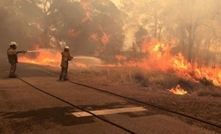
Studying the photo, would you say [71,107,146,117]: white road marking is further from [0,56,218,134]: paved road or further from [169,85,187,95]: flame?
[169,85,187,95]: flame

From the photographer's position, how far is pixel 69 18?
40.2 meters

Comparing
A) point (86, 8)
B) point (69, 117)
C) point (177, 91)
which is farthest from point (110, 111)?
point (86, 8)

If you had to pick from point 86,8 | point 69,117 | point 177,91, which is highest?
point 86,8

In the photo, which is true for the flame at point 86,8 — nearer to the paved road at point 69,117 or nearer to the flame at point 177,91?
the flame at point 177,91

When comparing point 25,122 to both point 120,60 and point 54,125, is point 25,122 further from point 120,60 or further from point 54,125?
point 120,60

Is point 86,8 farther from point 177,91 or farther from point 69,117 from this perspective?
point 69,117

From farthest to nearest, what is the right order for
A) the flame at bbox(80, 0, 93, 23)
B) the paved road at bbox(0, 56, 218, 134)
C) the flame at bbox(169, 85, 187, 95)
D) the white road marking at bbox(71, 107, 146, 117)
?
1. the flame at bbox(80, 0, 93, 23)
2. the flame at bbox(169, 85, 187, 95)
3. the white road marking at bbox(71, 107, 146, 117)
4. the paved road at bbox(0, 56, 218, 134)

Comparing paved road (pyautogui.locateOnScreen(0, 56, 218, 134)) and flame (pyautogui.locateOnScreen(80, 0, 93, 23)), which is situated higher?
flame (pyautogui.locateOnScreen(80, 0, 93, 23))

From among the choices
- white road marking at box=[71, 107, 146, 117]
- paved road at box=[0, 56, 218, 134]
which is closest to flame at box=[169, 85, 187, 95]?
paved road at box=[0, 56, 218, 134]

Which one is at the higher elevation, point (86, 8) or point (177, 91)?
point (86, 8)

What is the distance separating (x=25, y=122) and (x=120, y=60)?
3369 centimetres

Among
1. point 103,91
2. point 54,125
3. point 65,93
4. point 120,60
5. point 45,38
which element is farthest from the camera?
point 45,38

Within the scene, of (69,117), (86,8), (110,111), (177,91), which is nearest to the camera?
(69,117)

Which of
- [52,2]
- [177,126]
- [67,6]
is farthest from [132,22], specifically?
[177,126]
